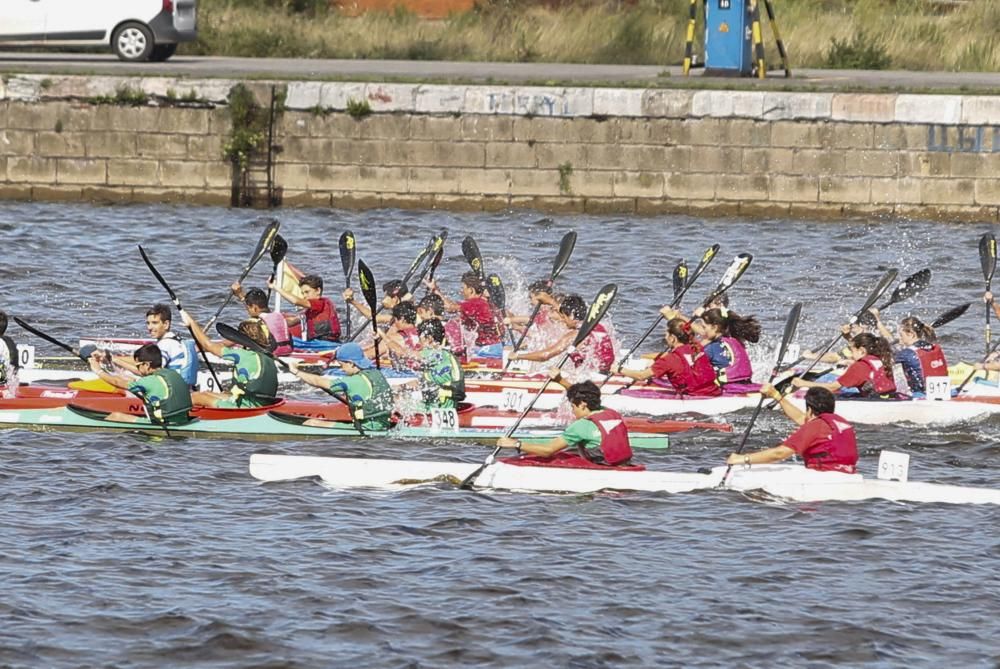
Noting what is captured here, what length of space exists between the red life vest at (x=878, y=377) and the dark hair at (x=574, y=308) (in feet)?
9.01

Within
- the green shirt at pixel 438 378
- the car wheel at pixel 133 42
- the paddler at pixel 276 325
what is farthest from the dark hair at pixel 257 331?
the car wheel at pixel 133 42

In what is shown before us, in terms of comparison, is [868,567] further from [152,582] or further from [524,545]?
[152,582]

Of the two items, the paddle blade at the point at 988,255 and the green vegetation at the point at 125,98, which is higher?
the green vegetation at the point at 125,98

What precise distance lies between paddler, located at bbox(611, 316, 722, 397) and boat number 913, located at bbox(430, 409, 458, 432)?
2.11 m

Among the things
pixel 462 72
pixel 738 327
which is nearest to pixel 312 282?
pixel 738 327

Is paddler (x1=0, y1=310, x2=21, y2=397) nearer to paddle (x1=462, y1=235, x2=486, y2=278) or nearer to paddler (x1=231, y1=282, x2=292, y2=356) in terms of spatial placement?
paddler (x1=231, y1=282, x2=292, y2=356)

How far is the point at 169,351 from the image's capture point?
16344 millimetres

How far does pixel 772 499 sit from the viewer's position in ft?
46.6

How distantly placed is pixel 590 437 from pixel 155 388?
155 inches

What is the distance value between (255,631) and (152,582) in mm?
1169

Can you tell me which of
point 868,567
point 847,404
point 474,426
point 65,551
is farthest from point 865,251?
point 65,551

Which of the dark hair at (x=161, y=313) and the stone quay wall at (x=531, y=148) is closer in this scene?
the dark hair at (x=161, y=313)

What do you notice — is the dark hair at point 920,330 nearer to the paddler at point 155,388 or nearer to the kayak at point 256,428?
the kayak at point 256,428

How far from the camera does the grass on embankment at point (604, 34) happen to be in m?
32.8
